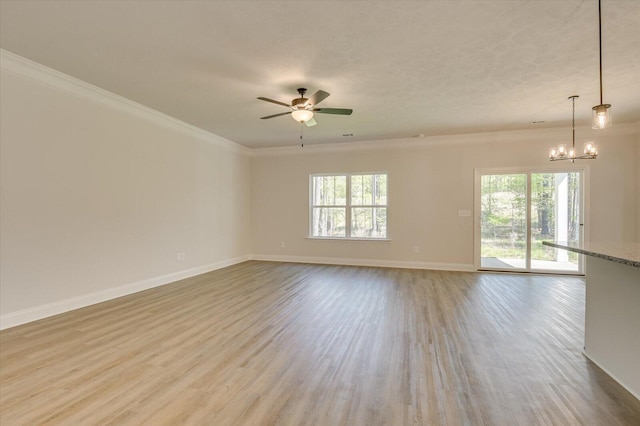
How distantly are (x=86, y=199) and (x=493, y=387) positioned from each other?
185 inches

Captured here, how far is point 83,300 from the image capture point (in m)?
3.79

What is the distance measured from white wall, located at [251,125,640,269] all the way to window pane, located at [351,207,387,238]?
0.19 metres

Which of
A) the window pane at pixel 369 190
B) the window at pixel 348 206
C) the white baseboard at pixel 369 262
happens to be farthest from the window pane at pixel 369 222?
the white baseboard at pixel 369 262

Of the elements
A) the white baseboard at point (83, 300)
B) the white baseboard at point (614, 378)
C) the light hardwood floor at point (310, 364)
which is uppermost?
the white baseboard at point (83, 300)

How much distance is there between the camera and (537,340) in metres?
2.88

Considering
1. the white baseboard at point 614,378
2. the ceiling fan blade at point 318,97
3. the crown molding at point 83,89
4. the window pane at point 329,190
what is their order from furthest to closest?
the window pane at point 329,190, the ceiling fan blade at point 318,97, the crown molding at point 83,89, the white baseboard at point 614,378

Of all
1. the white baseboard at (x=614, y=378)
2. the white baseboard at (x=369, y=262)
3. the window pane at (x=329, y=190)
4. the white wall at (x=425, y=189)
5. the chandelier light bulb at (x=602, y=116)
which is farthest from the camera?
the window pane at (x=329, y=190)

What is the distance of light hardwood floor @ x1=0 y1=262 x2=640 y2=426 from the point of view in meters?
1.83

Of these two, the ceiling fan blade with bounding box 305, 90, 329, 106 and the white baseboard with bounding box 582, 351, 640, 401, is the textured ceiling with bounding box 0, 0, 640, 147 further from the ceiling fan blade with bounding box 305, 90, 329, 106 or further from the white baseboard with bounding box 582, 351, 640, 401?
the white baseboard with bounding box 582, 351, 640, 401

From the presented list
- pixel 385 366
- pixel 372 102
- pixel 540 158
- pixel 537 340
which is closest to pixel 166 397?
pixel 385 366

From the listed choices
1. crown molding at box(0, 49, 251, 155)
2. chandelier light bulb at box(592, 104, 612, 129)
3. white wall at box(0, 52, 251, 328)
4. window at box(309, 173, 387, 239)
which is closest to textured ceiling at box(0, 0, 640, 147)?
crown molding at box(0, 49, 251, 155)

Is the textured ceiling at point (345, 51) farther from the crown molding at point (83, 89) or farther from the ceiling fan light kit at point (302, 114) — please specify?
the ceiling fan light kit at point (302, 114)

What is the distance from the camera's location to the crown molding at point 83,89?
3.10m

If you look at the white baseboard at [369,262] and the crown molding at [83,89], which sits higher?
the crown molding at [83,89]
